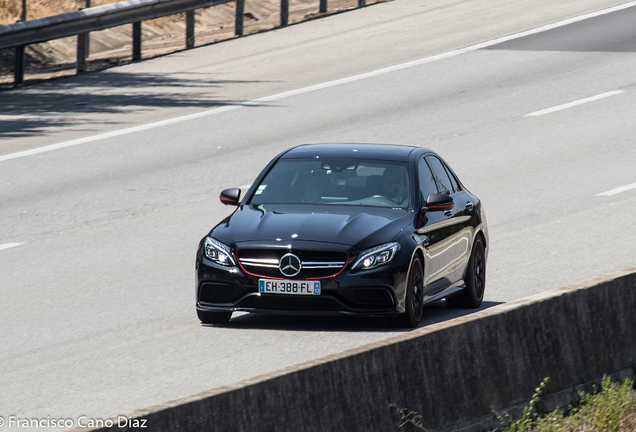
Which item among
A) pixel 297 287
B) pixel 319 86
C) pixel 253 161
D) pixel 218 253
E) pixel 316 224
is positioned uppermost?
pixel 316 224

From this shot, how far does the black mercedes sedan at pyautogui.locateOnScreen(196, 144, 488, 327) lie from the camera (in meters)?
8.50

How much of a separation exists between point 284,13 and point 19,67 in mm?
6932

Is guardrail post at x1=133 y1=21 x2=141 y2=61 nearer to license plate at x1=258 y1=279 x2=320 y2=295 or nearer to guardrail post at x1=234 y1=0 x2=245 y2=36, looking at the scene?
guardrail post at x1=234 y1=0 x2=245 y2=36

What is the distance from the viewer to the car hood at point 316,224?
8603 mm

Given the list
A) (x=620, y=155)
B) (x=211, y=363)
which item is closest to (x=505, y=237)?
(x=620, y=155)

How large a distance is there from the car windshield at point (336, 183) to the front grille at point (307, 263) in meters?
1.01

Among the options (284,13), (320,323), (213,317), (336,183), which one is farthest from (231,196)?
(284,13)

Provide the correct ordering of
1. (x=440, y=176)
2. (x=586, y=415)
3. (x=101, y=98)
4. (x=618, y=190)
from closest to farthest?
(x=586, y=415), (x=440, y=176), (x=618, y=190), (x=101, y=98)

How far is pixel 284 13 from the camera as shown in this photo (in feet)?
83.8

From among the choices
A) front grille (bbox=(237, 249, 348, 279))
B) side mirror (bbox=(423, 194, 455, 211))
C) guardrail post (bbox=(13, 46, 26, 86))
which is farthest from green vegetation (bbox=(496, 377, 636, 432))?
guardrail post (bbox=(13, 46, 26, 86))

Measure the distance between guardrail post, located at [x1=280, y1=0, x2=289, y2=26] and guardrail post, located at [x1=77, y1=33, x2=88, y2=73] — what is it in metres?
5.18

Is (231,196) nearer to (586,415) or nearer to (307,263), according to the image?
(307,263)

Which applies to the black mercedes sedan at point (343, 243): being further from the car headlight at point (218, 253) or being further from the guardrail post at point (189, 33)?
the guardrail post at point (189, 33)

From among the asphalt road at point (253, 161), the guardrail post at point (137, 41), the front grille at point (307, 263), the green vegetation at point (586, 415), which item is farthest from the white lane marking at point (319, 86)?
the green vegetation at point (586, 415)
